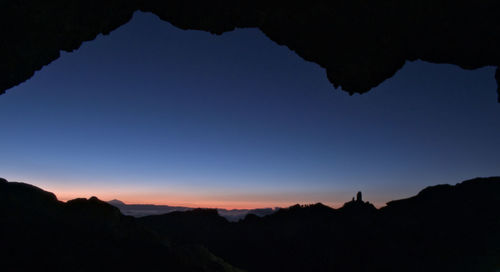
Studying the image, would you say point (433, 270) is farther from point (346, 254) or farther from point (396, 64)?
point (396, 64)

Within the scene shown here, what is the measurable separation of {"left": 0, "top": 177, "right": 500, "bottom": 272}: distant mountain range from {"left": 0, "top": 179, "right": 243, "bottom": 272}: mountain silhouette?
0.03m

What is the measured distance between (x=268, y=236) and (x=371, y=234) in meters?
13.4

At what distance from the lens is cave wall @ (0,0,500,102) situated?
37.9ft

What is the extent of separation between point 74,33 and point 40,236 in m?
8.23

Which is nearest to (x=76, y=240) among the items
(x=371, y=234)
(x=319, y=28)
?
(x=319, y=28)

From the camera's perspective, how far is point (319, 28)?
41.5 ft

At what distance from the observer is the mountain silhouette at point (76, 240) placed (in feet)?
33.4

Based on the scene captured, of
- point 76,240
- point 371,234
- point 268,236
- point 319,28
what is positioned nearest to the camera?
point 76,240

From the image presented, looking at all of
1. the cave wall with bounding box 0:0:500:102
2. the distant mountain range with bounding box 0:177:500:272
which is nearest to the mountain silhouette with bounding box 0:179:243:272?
the distant mountain range with bounding box 0:177:500:272

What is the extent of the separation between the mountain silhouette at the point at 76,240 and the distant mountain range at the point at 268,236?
0.03 meters

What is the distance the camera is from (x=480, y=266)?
2517 cm

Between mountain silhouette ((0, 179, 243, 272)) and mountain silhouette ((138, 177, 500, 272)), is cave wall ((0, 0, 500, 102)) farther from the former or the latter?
mountain silhouette ((138, 177, 500, 272))

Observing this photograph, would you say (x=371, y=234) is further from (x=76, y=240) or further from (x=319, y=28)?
(x=76, y=240)

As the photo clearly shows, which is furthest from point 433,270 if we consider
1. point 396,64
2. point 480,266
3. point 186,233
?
point 186,233
